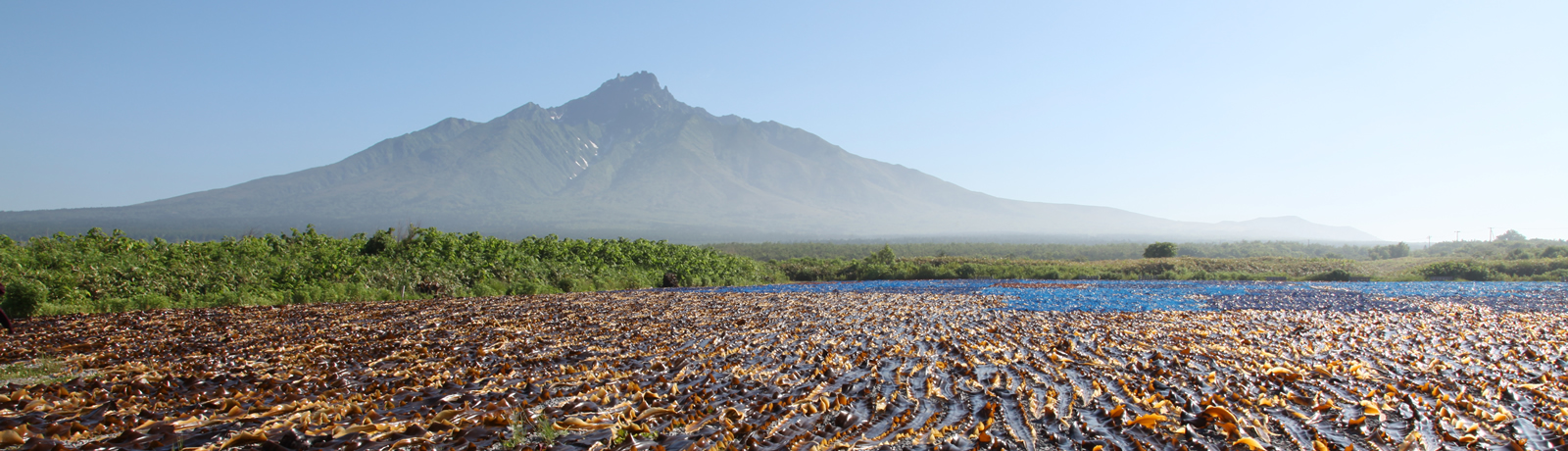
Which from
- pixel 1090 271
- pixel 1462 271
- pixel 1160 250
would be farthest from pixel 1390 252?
pixel 1090 271

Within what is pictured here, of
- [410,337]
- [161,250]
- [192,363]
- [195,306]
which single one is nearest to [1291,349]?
[410,337]

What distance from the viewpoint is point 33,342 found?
27.2 feet

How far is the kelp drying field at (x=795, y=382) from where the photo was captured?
15.2ft

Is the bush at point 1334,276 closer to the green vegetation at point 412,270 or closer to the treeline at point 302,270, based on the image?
the green vegetation at point 412,270

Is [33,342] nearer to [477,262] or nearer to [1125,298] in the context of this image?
Answer: [477,262]

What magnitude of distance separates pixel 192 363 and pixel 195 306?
7994 millimetres

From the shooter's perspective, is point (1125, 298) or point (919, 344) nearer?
point (919, 344)

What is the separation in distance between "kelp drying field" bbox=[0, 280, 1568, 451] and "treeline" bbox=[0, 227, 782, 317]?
234 centimetres

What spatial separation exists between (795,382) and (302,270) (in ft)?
50.4

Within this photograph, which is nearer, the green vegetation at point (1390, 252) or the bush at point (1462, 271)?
the bush at point (1462, 271)

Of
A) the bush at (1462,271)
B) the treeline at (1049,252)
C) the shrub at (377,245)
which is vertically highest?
the shrub at (377,245)

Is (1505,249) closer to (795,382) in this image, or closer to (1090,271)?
(1090,271)

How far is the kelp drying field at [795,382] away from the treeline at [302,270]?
2338 mm

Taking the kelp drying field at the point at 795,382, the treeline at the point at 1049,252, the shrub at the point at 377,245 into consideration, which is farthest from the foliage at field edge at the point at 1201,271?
the treeline at the point at 1049,252
